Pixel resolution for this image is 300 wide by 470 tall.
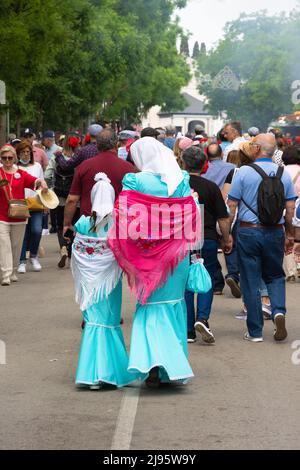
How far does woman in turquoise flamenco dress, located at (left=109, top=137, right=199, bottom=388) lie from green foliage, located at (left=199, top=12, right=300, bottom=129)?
9124cm

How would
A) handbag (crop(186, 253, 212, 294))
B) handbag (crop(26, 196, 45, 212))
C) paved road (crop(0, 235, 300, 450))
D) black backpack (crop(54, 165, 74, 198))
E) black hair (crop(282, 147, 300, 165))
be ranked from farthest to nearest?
black backpack (crop(54, 165, 74, 198))
handbag (crop(26, 196, 45, 212))
black hair (crop(282, 147, 300, 165))
handbag (crop(186, 253, 212, 294))
paved road (crop(0, 235, 300, 450))

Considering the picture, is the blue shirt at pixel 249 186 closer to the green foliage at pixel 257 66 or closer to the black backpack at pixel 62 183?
the black backpack at pixel 62 183

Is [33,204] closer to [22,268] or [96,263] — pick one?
[22,268]

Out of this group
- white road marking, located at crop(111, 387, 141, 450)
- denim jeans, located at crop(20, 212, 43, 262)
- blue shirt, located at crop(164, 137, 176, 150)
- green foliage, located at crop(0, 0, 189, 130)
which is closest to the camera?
white road marking, located at crop(111, 387, 141, 450)

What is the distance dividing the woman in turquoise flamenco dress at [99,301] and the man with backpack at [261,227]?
6.37 feet

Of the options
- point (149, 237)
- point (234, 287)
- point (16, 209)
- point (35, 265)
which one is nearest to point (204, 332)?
point (149, 237)

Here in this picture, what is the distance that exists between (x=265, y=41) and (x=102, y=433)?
10246cm

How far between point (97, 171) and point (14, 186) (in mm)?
5095

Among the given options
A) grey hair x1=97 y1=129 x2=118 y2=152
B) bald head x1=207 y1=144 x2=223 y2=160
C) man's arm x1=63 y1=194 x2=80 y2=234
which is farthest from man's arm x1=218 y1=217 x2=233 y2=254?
bald head x1=207 y1=144 x2=223 y2=160

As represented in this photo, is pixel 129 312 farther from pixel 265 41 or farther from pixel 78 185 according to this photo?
pixel 265 41

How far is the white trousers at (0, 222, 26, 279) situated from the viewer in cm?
1620

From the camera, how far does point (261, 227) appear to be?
11242mm

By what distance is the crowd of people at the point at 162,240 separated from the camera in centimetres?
898

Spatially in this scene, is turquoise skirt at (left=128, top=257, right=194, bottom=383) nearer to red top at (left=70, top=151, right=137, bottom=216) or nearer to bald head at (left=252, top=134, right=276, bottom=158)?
bald head at (left=252, top=134, right=276, bottom=158)
